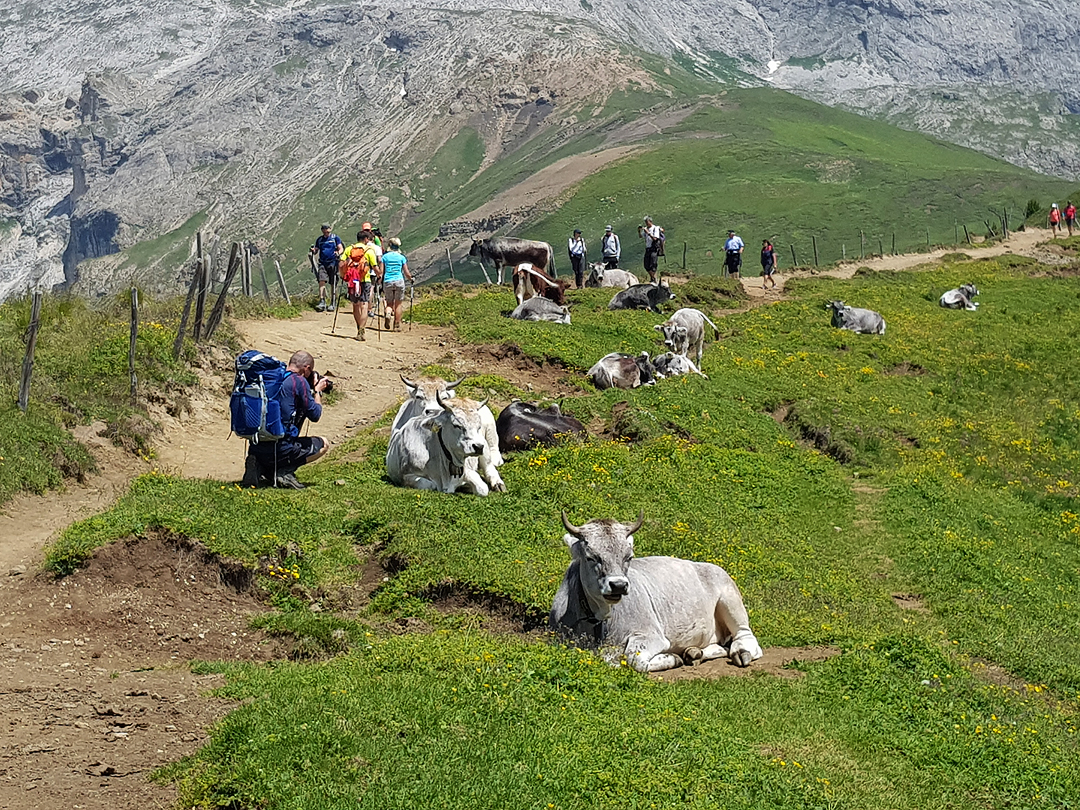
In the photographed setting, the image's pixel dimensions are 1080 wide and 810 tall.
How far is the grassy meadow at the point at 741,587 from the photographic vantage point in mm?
8977

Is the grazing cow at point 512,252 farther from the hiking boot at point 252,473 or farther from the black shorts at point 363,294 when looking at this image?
the hiking boot at point 252,473

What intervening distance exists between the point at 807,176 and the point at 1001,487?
458 ft

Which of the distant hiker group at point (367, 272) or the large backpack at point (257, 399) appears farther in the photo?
the distant hiker group at point (367, 272)

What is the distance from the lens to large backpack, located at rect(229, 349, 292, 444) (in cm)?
1631

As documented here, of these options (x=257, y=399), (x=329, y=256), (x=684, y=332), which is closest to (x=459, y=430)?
(x=257, y=399)

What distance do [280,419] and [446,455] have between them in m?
2.71

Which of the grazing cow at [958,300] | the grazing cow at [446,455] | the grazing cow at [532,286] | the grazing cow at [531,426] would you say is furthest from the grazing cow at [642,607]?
the grazing cow at [958,300]

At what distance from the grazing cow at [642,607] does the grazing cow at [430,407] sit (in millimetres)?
5852

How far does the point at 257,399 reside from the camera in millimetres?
16359

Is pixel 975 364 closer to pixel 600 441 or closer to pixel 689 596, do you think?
pixel 600 441

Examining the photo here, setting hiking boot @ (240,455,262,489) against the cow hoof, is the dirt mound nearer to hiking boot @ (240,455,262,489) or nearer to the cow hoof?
hiking boot @ (240,455,262,489)

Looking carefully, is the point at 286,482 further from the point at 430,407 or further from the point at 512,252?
the point at 512,252

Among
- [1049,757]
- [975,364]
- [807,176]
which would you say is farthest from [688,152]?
[1049,757]

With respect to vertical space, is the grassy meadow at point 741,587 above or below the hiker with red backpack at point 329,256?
below
